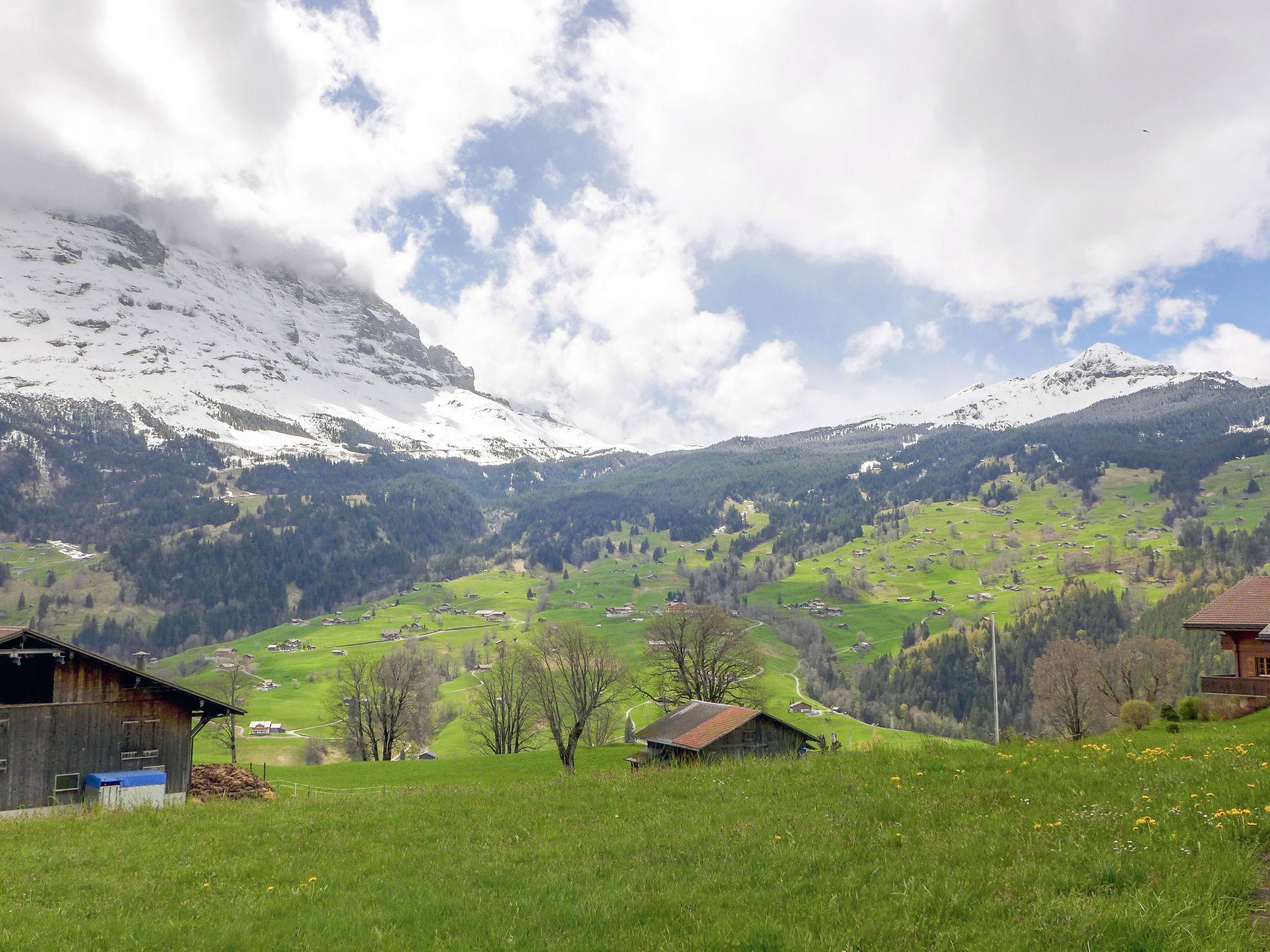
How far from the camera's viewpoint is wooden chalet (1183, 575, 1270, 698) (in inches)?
1651

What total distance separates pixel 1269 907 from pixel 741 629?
75324 mm

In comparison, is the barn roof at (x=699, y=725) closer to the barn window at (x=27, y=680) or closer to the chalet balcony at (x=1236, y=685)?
the chalet balcony at (x=1236, y=685)

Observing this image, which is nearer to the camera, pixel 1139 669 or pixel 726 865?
pixel 726 865

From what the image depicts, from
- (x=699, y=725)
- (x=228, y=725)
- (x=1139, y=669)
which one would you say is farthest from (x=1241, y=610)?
(x=228, y=725)

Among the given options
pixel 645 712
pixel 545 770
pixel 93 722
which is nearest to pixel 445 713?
pixel 645 712

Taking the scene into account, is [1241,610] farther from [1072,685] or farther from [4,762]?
[4,762]

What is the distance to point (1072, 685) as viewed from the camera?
73.4 m

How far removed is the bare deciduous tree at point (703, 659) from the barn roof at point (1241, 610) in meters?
39.6

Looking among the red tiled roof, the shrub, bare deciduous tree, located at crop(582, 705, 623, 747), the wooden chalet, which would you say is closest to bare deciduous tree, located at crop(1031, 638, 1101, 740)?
the wooden chalet

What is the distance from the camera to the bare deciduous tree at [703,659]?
7488 centimetres

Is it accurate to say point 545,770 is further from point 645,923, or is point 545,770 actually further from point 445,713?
point 445,713

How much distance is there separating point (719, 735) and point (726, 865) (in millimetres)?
34569

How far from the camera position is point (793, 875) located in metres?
10.3

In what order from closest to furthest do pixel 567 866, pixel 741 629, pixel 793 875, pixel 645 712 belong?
pixel 793 875, pixel 567 866, pixel 741 629, pixel 645 712
